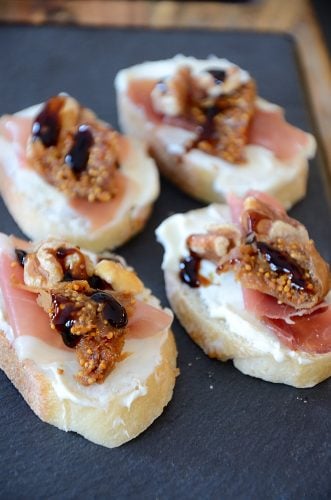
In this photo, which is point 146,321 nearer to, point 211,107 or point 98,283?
point 98,283

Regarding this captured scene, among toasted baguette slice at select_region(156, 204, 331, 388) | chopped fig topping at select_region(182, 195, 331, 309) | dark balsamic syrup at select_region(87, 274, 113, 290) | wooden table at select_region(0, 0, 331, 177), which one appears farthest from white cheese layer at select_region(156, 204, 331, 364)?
wooden table at select_region(0, 0, 331, 177)

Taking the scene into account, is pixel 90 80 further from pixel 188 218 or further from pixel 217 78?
pixel 188 218

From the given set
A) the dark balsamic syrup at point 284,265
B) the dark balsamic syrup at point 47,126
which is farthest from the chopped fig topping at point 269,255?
the dark balsamic syrup at point 47,126

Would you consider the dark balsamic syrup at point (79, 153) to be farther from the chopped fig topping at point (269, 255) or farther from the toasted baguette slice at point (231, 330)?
the chopped fig topping at point (269, 255)

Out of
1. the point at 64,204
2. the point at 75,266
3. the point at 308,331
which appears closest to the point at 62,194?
the point at 64,204

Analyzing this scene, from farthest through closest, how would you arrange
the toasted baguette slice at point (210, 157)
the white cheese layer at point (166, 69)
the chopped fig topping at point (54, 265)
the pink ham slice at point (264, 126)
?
1. the white cheese layer at point (166, 69)
2. the pink ham slice at point (264, 126)
3. the toasted baguette slice at point (210, 157)
4. the chopped fig topping at point (54, 265)
